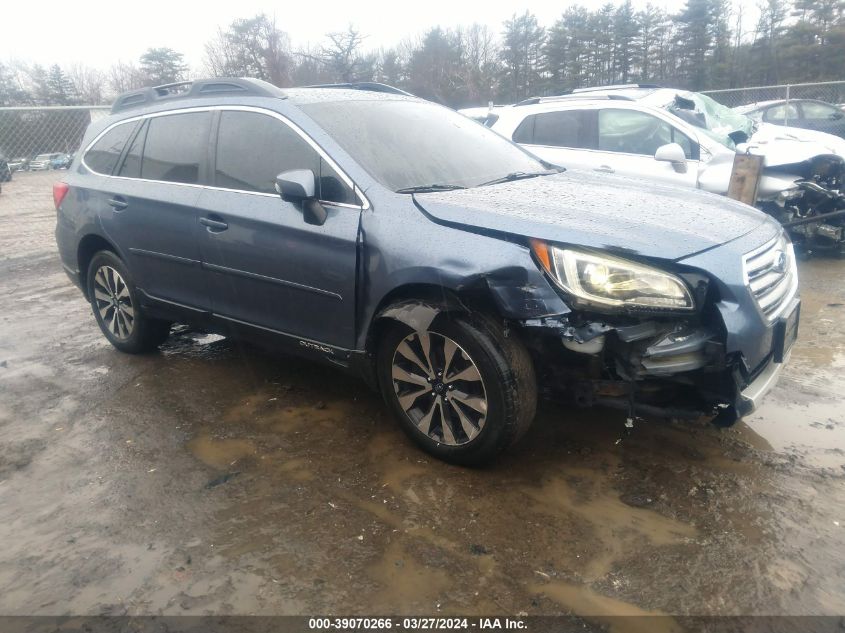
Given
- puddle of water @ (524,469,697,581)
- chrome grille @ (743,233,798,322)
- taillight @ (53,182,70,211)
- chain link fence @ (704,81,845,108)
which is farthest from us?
chain link fence @ (704,81,845,108)

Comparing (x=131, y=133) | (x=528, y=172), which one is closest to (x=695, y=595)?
(x=528, y=172)

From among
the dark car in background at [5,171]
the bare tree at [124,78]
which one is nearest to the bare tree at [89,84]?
the bare tree at [124,78]

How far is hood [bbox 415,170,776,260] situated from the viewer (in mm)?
2779

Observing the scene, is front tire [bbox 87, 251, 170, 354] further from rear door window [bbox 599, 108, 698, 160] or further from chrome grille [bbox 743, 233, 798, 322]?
rear door window [bbox 599, 108, 698, 160]

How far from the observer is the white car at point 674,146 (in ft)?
22.1

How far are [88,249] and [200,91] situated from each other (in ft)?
5.13

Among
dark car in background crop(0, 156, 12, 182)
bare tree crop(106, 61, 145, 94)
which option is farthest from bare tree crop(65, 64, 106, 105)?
dark car in background crop(0, 156, 12, 182)

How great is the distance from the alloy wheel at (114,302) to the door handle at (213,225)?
1.17 m

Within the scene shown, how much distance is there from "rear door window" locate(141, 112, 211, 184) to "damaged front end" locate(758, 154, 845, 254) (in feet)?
18.8

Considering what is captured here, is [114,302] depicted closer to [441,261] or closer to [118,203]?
[118,203]

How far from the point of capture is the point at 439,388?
3105 millimetres

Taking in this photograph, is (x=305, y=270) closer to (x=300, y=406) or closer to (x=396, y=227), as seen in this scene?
(x=396, y=227)

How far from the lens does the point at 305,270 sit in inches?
134

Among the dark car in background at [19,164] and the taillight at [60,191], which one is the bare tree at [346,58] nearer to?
the dark car in background at [19,164]
